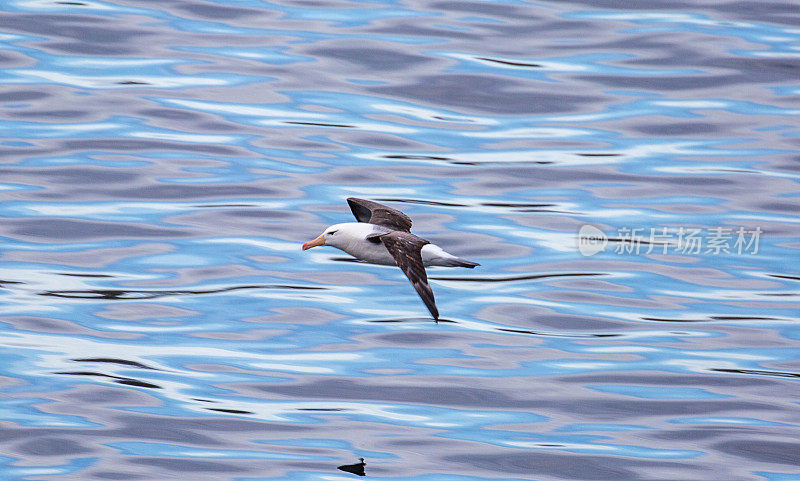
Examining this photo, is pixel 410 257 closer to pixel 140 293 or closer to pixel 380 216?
pixel 380 216

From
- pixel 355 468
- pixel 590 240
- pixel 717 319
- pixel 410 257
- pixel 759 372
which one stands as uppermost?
pixel 410 257

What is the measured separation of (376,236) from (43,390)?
5.05 m

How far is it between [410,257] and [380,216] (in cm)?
204

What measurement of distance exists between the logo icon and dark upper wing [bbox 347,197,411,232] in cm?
600

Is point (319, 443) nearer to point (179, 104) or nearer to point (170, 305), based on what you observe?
point (170, 305)

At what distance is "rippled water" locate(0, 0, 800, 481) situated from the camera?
48.6ft

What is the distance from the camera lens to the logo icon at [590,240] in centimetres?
1980

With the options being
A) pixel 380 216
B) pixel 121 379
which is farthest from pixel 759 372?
pixel 121 379

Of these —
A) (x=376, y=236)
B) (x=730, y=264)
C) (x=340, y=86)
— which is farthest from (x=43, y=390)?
(x=340, y=86)

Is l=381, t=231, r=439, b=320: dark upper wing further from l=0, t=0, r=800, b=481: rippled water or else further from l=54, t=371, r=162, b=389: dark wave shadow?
l=54, t=371, r=162, b=389: dark wave shadow

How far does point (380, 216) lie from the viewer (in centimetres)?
1405

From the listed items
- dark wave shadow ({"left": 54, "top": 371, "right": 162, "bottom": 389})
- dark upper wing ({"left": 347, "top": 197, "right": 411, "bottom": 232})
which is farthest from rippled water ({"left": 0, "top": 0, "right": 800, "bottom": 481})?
dark upper wing ({"left": 347, "top": 197, "right": 411, "bottom": 232})

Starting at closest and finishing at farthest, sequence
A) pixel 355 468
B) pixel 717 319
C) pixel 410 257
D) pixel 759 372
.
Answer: pixel 410 257 < pixel 355 468 < pixel 759 372 < pixel 717 319

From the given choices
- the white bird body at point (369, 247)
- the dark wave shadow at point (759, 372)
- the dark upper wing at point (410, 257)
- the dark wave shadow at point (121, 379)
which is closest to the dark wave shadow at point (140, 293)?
the dark wave shadow at point (121, 379)
